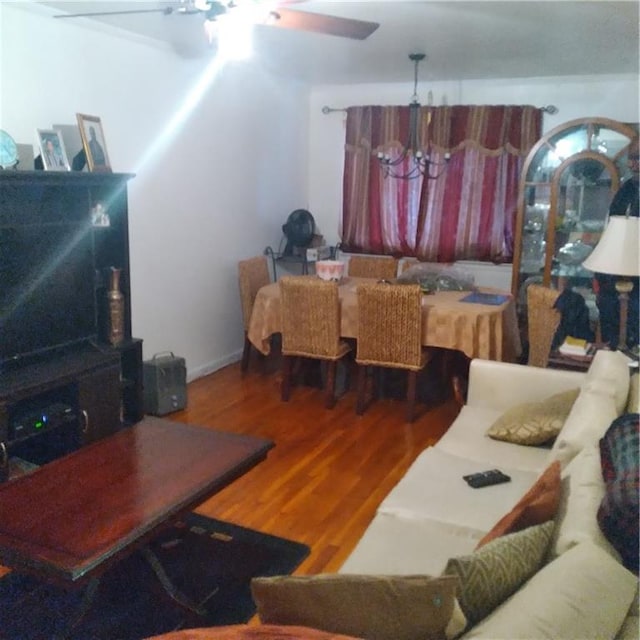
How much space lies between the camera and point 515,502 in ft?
7.13

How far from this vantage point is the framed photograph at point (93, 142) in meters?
3.37

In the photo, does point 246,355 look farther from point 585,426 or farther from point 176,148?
point 585,426

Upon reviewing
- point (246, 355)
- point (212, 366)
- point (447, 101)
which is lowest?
point (212, 366)

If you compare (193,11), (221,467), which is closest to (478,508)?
(221,467)

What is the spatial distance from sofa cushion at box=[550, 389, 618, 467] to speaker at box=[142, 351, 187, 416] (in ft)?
8.26

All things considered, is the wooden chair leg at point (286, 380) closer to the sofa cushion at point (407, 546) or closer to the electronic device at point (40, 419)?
the electronic device at point (40, 419)

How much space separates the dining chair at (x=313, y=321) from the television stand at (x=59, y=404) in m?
1.01

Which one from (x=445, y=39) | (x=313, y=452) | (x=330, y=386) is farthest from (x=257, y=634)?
(x=445, y=39)

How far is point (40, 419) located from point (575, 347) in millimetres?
2608

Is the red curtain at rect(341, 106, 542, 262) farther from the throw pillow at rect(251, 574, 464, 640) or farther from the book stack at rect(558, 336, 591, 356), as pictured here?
the throw pillow at rect(251, 574, 464, 640)

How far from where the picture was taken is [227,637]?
1.05 metres

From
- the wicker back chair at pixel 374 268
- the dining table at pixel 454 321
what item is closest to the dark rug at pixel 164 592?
the dining table at pixel 454 321

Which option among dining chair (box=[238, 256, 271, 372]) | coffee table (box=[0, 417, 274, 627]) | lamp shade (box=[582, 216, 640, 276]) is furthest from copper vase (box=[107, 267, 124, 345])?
lamp shade (box=[582, 216, 640, 276])

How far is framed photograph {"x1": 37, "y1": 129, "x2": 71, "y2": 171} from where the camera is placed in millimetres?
3217
